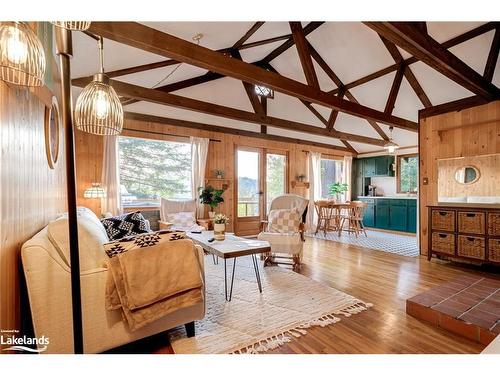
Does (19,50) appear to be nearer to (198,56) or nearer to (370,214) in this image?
(198,56)

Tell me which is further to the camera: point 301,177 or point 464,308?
point 301,177

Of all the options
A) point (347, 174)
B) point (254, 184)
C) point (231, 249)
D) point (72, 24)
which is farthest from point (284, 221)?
point (347, 174)

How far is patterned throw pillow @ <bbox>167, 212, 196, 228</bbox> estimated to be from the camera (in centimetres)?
418

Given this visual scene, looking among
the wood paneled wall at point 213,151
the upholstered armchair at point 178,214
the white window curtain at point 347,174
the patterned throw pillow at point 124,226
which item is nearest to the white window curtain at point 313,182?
the wood paneled wall at point 213,151

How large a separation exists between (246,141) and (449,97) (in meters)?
3.81

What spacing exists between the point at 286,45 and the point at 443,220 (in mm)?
3678

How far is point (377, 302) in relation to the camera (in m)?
2.28

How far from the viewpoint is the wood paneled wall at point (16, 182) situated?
113cm

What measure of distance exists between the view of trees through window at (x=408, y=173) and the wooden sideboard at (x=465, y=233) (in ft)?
11.4

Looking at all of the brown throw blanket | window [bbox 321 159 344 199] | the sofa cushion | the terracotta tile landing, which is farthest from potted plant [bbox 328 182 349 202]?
the sofa cushion

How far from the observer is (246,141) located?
5.62 metres

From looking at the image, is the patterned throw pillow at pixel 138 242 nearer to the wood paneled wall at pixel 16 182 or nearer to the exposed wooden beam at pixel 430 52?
the wood paneled wall at pixel 16 182
